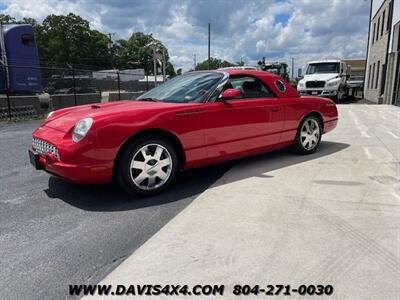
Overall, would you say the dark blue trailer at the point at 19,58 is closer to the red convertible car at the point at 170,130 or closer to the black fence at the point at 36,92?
the black fence at the point at 36,92

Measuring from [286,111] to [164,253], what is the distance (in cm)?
335

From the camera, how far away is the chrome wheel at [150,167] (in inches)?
149

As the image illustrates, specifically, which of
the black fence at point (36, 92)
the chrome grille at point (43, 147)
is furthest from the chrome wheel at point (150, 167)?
the black fence at point (36, 92)

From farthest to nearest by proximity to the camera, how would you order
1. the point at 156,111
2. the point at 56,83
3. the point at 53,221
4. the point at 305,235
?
the point at 56,83
the point at 156,111
the point at 53,221
the point at 305,235

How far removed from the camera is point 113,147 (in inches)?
141

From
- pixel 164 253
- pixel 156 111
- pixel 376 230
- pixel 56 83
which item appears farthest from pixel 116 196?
pixel 56 83

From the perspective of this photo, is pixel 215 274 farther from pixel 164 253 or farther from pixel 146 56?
pixel 146 56

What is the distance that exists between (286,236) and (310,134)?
10.8 ft

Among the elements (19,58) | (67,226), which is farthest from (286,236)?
(19,58)

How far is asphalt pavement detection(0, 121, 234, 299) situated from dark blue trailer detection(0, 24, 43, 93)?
975cm

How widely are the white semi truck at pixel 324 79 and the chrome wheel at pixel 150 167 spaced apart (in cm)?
1687

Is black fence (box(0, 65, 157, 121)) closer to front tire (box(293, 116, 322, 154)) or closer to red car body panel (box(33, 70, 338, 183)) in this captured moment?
red car body panel (box(33, 70, 338, 183))

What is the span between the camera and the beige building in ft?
61.8

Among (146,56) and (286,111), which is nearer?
(286,111)
